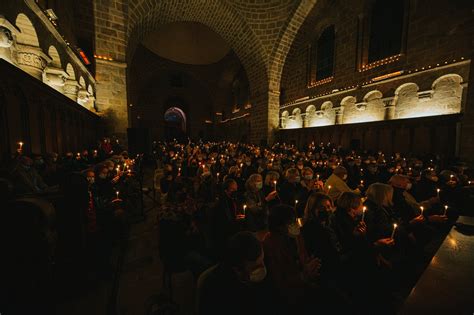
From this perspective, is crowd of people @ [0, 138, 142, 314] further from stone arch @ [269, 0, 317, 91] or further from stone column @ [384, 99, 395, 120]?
stone arch @ [269, 0, 317, 91]

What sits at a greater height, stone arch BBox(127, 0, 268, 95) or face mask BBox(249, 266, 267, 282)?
stone arch BBox(127, 0, 268, 95)

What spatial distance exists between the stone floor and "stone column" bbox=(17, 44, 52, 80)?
5964mm

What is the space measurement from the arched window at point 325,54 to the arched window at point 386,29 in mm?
2896

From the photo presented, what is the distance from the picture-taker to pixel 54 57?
688cm

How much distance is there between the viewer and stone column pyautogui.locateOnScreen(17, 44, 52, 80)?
213 inches

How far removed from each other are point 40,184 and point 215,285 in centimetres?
470

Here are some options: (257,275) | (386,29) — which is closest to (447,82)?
(386,29)

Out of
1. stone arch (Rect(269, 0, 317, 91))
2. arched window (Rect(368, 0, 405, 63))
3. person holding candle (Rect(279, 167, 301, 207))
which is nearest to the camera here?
person holding candle (Rect(279, 167, 301, 207))

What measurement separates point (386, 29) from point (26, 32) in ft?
52.8

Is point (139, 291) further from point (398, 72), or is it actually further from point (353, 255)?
point (398, 72)

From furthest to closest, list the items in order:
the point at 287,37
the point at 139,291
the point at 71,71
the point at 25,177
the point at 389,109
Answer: the point at 287,37 → the point at 389,109 → the point at 71,71 → the point at 25,177 → the point at 139,291

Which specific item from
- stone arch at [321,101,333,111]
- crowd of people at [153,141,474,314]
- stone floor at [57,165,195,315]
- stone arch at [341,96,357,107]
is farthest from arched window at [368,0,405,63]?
stone floor at [57,165,195,315]

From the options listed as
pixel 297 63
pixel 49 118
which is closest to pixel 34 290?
pixel 49 118

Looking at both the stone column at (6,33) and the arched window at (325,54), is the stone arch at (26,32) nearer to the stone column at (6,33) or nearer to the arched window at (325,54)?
the stone column at (6,33)
